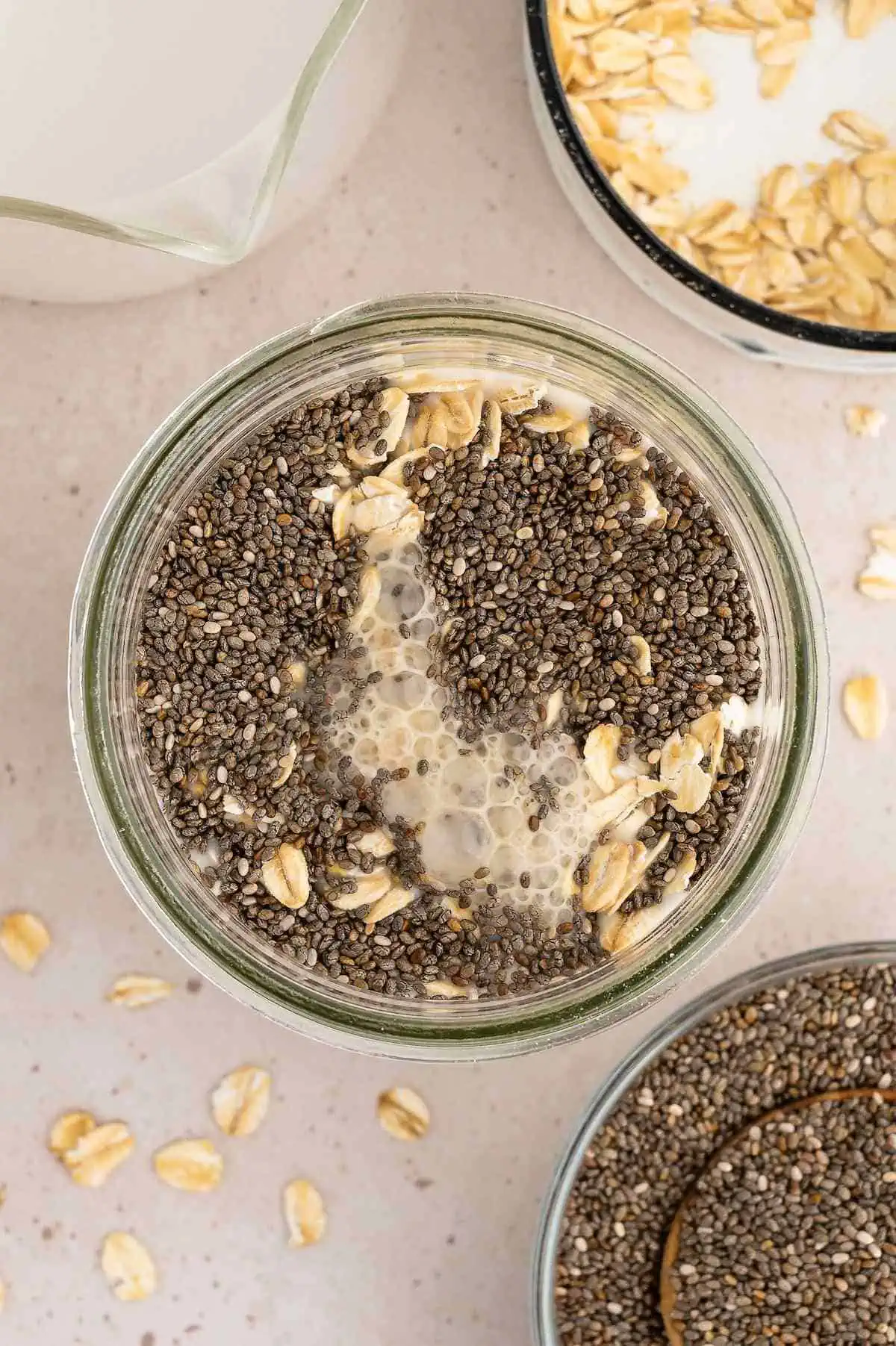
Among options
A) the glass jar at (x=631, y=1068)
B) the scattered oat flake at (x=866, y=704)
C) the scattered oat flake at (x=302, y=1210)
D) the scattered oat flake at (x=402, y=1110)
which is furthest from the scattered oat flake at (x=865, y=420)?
the scattered oat flake at (x=302, y=1210)

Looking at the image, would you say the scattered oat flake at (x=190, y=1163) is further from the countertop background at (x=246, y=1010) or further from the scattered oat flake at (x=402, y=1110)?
the scattered oat flake at (x=402, y=1110)

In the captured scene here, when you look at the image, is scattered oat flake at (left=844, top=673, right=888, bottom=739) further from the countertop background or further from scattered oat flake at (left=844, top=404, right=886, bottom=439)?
scattered oat flake at (left=844, top=404, right=886, bottom=439)

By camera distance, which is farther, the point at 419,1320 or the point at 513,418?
the point at 419,1320

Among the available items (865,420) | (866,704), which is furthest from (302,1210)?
(865,420)

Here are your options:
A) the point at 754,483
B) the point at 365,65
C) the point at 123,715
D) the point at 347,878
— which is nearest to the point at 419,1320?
the point at 347,878

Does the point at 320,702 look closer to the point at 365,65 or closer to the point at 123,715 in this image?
the point at 123,715

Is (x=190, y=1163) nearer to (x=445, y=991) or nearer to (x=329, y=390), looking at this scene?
(x=445, y=991)
